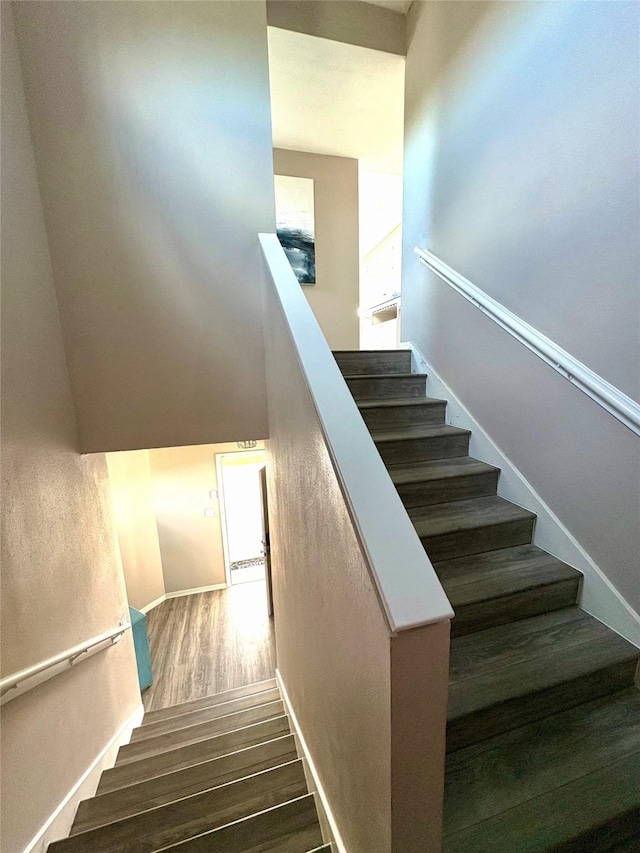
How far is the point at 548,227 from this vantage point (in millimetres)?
1433

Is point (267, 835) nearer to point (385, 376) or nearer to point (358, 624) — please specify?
point (358, 624)

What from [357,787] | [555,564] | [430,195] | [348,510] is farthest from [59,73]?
[555,564]

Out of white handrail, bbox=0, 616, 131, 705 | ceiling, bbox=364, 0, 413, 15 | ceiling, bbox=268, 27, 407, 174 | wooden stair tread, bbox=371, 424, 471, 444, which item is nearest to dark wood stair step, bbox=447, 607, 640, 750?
wooden stair tread, bbox=371, 424, 471, 444

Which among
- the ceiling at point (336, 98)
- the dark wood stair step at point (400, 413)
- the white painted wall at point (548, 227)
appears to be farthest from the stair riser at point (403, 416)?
the ceiling at point (336, 98)

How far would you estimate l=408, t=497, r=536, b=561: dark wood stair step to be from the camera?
144cm

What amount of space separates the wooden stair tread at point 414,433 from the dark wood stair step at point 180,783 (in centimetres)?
158

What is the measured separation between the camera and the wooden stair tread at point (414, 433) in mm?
1786

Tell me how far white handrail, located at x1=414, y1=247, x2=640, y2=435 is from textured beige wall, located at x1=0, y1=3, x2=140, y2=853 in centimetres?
207

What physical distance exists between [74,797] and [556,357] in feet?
9.11

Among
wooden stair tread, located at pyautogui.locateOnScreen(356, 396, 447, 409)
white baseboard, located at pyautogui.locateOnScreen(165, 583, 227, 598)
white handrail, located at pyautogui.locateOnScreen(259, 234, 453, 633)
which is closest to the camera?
white handrail, located at pyautogui.locateOnScreen(259, 234, 453, 633)

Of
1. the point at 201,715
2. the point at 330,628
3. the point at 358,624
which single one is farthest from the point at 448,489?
the point at 201,715

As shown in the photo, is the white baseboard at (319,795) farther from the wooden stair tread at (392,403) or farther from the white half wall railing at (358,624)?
the wooden stair tread at (392,403)

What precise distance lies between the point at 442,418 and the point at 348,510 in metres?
1.53

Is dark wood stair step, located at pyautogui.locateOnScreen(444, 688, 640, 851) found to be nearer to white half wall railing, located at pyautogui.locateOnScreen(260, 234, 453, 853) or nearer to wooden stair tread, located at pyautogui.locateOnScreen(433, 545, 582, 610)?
white half wall railing, located at pyautogui.locateOnScreen(260, 234, 453, 853)
